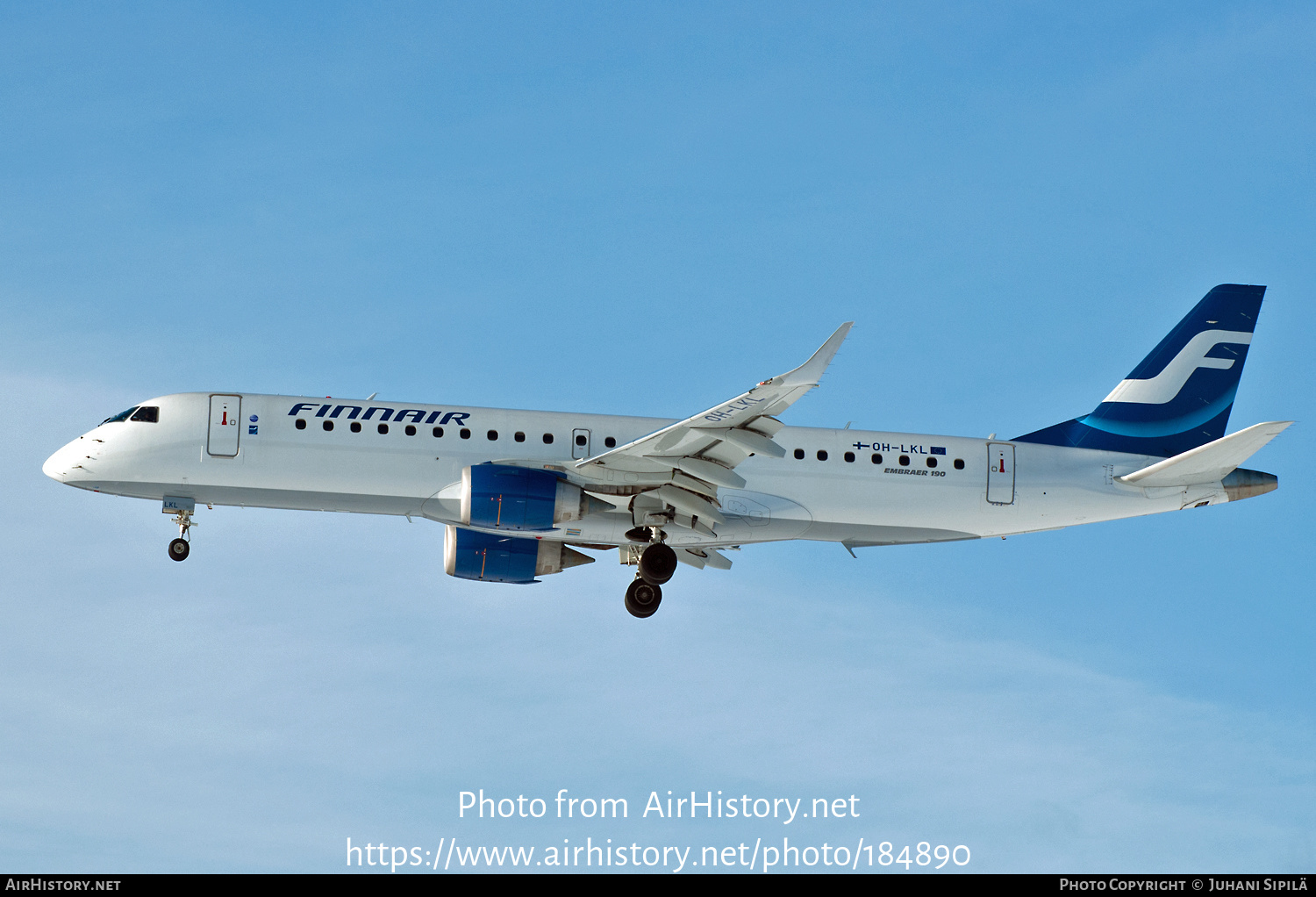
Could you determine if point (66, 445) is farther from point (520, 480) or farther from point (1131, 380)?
point (1131, 380)

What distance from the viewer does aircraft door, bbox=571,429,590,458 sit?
106 ft

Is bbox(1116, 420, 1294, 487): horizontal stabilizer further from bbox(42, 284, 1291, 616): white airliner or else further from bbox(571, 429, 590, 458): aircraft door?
bbox(571, 429, 590, 458): aircraft door

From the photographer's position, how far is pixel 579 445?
32250mm

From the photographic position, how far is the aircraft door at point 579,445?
32.2 meters

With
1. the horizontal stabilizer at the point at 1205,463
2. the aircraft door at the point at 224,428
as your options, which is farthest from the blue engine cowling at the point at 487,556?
the horizontal stabilizer at the point at 1205,463

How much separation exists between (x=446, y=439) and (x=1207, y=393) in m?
18.6

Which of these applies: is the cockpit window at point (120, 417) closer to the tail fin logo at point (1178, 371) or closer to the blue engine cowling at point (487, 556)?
the blue engine cowling at point (487, 556)

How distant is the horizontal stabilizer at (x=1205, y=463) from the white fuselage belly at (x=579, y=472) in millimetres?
322

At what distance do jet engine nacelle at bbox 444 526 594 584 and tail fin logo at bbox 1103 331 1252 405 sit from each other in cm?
1464

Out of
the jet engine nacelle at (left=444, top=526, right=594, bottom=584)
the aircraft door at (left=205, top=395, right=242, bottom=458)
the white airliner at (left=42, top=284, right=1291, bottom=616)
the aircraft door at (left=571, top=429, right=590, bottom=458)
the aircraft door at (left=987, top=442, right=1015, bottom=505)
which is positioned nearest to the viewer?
the white airliner at (left=42, top=284, right=1291, bottom=616)

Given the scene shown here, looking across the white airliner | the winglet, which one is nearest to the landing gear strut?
the white airliner
